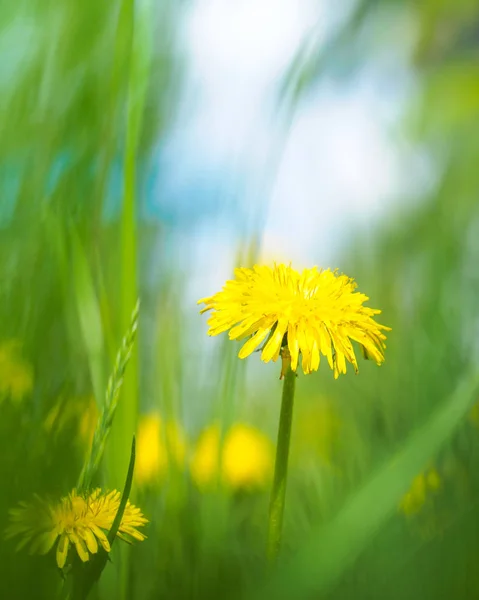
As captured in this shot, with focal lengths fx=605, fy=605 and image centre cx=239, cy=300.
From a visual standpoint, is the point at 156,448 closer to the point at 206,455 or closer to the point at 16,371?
the point at 206,455

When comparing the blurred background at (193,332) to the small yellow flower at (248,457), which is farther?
the small yellow flower at (248,457)

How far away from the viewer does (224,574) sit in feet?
1.02

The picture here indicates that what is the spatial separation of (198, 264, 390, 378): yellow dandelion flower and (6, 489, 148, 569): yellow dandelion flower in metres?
0.12

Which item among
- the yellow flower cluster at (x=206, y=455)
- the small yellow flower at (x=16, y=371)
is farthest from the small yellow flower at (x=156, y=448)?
the small yellow flower at (x=16, y=371)

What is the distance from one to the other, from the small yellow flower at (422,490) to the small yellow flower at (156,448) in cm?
17

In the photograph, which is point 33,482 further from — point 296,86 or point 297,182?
point 297,182

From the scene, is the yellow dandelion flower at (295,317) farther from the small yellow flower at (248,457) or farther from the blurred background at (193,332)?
the small yellow flower at (248,457)

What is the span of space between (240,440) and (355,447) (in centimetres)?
29

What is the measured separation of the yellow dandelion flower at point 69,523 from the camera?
0.72 feet

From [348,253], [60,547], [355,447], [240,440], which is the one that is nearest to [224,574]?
[60,547]

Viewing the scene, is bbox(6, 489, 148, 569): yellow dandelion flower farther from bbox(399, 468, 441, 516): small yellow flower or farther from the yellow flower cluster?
bbox(399, 468, 441, 516): small yellow flower

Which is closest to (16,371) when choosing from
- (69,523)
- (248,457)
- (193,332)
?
(69,523)

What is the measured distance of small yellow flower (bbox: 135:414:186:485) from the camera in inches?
15.4

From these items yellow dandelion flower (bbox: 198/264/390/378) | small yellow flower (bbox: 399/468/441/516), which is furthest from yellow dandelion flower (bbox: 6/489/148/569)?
small yellow flower (bbox: 399/468/441/516)
